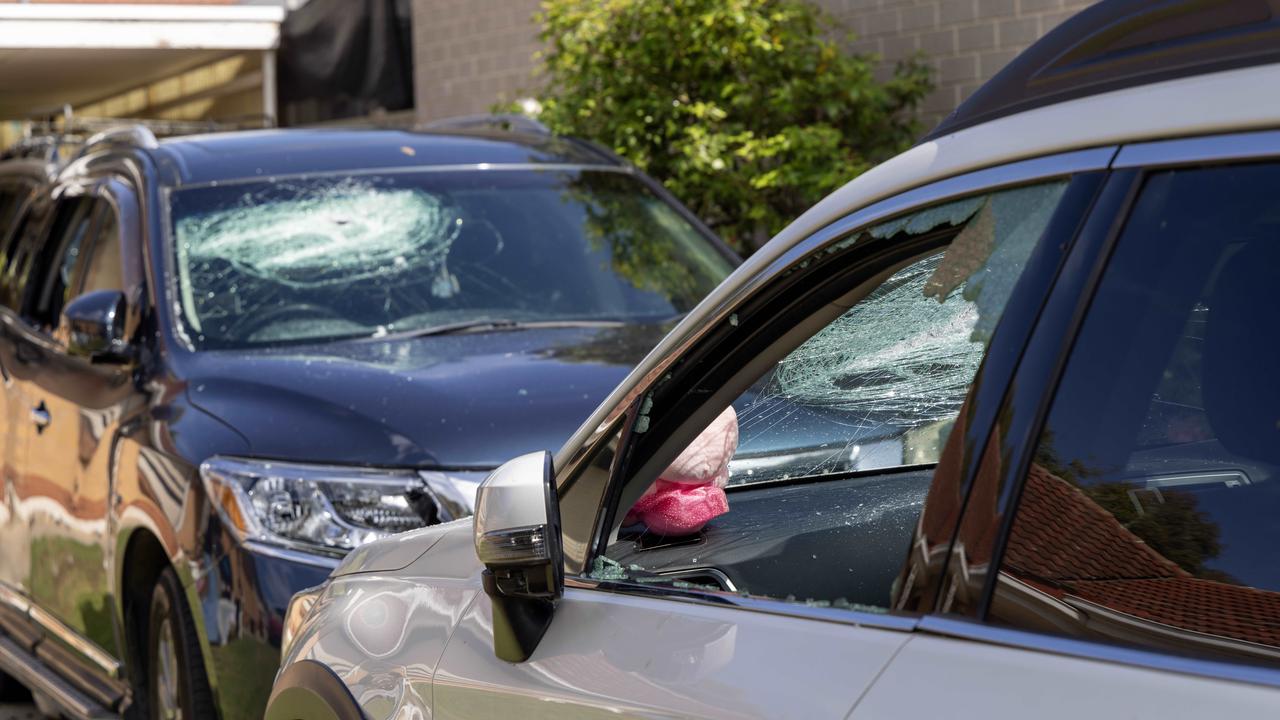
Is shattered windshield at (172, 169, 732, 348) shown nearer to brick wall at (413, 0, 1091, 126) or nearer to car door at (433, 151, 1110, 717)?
car door at (433, 151, 1110, 717)

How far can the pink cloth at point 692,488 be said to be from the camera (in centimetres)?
243

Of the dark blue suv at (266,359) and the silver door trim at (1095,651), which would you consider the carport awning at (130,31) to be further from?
the silver door trim at (1095,651)

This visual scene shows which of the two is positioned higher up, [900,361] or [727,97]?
[900,361]

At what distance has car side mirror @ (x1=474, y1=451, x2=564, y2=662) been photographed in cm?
232

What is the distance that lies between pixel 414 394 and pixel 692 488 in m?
2.06

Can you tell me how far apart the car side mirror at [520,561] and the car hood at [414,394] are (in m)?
1.75

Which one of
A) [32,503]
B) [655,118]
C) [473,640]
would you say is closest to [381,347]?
[32,503]

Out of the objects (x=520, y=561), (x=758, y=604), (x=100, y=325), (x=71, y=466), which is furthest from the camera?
(x=71, y=466)

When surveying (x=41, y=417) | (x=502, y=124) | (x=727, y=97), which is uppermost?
(x=502, y=124)

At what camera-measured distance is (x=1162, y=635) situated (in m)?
1.52

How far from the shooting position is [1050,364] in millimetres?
1646

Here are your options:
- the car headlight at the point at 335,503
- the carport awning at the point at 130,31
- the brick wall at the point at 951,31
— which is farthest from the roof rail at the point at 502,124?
the carport awning at the point at 130,31

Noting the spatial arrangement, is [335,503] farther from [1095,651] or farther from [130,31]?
[130,31]

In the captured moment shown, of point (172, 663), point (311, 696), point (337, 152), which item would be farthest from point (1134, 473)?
point (337, 152)
